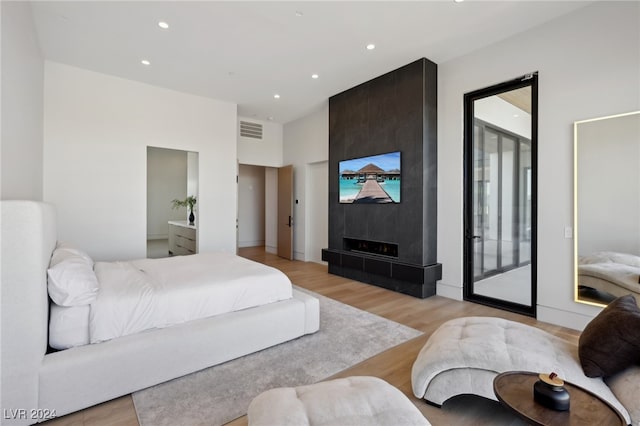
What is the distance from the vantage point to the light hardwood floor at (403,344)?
1.83 metres

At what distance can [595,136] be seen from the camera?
9.98ft

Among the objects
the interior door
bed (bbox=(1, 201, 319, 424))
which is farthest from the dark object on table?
the interior door

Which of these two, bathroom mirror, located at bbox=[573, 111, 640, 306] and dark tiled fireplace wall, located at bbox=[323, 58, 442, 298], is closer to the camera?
bathroom mirror, located at bbox=[573, 111, 640, 306]

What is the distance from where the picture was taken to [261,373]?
90.6 inches

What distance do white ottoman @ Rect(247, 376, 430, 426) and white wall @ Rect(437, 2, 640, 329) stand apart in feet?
9.39

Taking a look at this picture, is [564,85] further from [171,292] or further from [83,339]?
[83,339]

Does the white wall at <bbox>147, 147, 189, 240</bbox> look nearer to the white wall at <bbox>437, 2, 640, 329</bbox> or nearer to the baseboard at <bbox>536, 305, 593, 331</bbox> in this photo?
the white wall at <bbox>437, 2, 640, 329</bbox>

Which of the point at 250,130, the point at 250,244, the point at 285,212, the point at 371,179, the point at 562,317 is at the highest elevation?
the point at 250,130

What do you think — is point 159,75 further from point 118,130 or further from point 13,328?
point 13,328

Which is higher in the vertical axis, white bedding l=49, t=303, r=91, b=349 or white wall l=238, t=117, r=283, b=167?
white wall l=238, t=117, r=283, b=167

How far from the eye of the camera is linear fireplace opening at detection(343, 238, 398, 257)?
4.77 meters

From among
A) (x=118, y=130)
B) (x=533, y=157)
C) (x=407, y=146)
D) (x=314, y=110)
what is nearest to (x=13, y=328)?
(x=118, y=130)

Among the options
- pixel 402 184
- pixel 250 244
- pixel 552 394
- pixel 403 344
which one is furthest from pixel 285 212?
pixel 552 394

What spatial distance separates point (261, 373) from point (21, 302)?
5.10 ft
